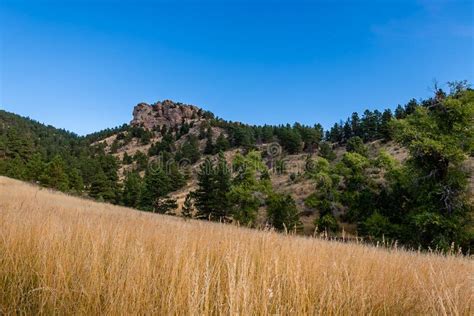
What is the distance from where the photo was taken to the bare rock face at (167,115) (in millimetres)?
183250

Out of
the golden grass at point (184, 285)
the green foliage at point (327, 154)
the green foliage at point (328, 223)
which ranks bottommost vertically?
the green foliage at point (328, 223)

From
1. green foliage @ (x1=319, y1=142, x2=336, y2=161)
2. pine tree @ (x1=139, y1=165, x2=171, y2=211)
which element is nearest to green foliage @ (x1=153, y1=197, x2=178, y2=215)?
pine tree @ (x1=139, y1=165, x2=171, y2=211)

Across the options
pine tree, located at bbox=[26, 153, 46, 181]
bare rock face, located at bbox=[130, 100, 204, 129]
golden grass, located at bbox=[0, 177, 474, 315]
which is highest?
bare rock face, located at bbox=[130, 100, 204, 129]

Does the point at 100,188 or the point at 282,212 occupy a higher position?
the point at 282,212

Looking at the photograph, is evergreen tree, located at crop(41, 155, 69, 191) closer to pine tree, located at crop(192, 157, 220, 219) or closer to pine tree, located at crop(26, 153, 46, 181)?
pine tree, located at crop(26, 153, 46, 181)

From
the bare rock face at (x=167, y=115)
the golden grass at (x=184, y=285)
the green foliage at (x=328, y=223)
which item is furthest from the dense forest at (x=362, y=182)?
the bare rock face at (x=167, y=115)

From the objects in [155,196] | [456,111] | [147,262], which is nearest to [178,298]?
[147,262]

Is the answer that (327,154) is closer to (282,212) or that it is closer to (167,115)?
(282,212)

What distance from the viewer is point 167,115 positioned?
18938 centimetres

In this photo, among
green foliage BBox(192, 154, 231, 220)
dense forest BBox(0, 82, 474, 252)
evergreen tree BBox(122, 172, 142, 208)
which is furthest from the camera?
evergreen tree BBox(122, 172, 142, 208)

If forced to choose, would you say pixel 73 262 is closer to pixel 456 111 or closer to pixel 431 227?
pixel 431 227

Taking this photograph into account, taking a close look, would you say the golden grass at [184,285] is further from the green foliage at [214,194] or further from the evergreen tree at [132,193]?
the evergreen tree at [132,193]

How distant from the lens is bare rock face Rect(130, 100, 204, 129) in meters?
183

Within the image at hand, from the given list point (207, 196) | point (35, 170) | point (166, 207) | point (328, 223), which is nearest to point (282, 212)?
point (328, 223)
